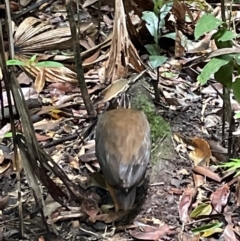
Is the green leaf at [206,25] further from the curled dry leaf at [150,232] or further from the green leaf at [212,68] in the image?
the curled dry leaf at [150,232]

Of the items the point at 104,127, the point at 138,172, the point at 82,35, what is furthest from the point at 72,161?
the point at 82,35

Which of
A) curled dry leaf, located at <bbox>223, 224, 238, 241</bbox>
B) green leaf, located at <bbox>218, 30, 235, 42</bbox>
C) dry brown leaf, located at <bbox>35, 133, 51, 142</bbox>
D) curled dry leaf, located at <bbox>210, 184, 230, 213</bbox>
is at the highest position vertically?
green leaf, located at <bbox>218, 30, 235, 42</bbox>

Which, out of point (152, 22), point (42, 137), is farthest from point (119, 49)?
point (42, 137)

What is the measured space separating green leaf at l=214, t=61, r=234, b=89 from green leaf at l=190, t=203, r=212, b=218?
27.5 inches

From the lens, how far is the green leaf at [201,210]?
148 inches

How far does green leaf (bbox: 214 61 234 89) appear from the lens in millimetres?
3650

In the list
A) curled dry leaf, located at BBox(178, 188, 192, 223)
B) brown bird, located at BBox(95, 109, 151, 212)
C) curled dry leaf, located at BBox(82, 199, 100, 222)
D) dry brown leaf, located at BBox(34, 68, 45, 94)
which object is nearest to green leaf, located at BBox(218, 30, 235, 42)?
brown bird, located at BBox(95, 109, 151, 212)

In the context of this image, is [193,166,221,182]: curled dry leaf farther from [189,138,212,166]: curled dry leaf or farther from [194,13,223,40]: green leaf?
[194,13,223,40]: green leaf

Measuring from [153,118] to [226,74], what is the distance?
0.94 meters

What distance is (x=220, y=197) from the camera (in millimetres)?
3895

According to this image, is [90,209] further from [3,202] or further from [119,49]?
[119,49]

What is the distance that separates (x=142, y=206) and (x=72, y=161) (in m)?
0.62

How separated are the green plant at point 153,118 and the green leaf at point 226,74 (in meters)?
0.80

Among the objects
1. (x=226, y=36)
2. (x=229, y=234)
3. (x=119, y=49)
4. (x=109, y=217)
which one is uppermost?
(x=226, y=36)
